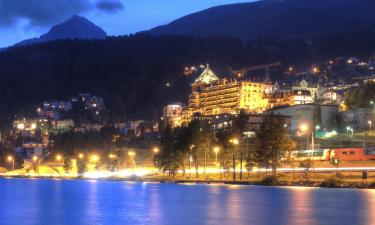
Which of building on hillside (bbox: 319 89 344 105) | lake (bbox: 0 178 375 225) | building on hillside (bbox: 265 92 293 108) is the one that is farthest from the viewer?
building on hillside (bbox: 265 92 293 108)

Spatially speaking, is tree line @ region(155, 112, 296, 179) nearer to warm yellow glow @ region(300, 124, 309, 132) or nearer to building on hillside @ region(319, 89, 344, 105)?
warm yellow glow @ region(300, 124, 309, 132)

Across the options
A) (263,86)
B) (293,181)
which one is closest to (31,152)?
(263,86)

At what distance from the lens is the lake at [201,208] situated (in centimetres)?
4589

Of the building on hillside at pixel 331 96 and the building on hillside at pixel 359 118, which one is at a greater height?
the building on hillside at pixel 331 96

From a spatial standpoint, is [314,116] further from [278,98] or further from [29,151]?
[29,151]

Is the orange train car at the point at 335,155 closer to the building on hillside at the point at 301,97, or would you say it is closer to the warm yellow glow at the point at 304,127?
the warm yellow glow at the point at 304,127

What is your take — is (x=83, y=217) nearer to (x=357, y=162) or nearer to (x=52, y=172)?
(x=357, y=162)

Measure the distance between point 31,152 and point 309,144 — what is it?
107m

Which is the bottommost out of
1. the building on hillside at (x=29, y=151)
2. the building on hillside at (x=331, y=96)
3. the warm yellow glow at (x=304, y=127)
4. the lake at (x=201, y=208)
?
the lake at (x=201, y=208)

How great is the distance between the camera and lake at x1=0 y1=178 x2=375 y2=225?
4589 centimetres

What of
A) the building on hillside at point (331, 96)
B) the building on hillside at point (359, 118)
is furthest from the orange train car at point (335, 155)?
the building on hillside at point (331, 96)

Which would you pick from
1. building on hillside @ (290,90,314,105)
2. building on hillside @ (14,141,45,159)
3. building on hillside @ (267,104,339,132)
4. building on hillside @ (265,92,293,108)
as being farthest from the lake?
building on hillside @ (14,141,45,159)

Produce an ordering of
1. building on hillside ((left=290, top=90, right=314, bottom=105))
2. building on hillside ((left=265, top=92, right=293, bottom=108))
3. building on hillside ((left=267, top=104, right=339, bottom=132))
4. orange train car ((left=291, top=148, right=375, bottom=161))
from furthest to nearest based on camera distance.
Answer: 1. building on hillside ((left=265, top=92, right=293, bottom=108))
2. building on hillside ((left=290, top=90, right=314, bottom=105))
3. building on hillside ((left=267, top=104, right=339, bottom=132))
4. orange train car ((left=291, top=148, right=375, bottom=161))

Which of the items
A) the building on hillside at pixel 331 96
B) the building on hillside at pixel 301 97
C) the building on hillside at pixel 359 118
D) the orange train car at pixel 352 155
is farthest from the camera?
the building on hillside at pixel 301 97
